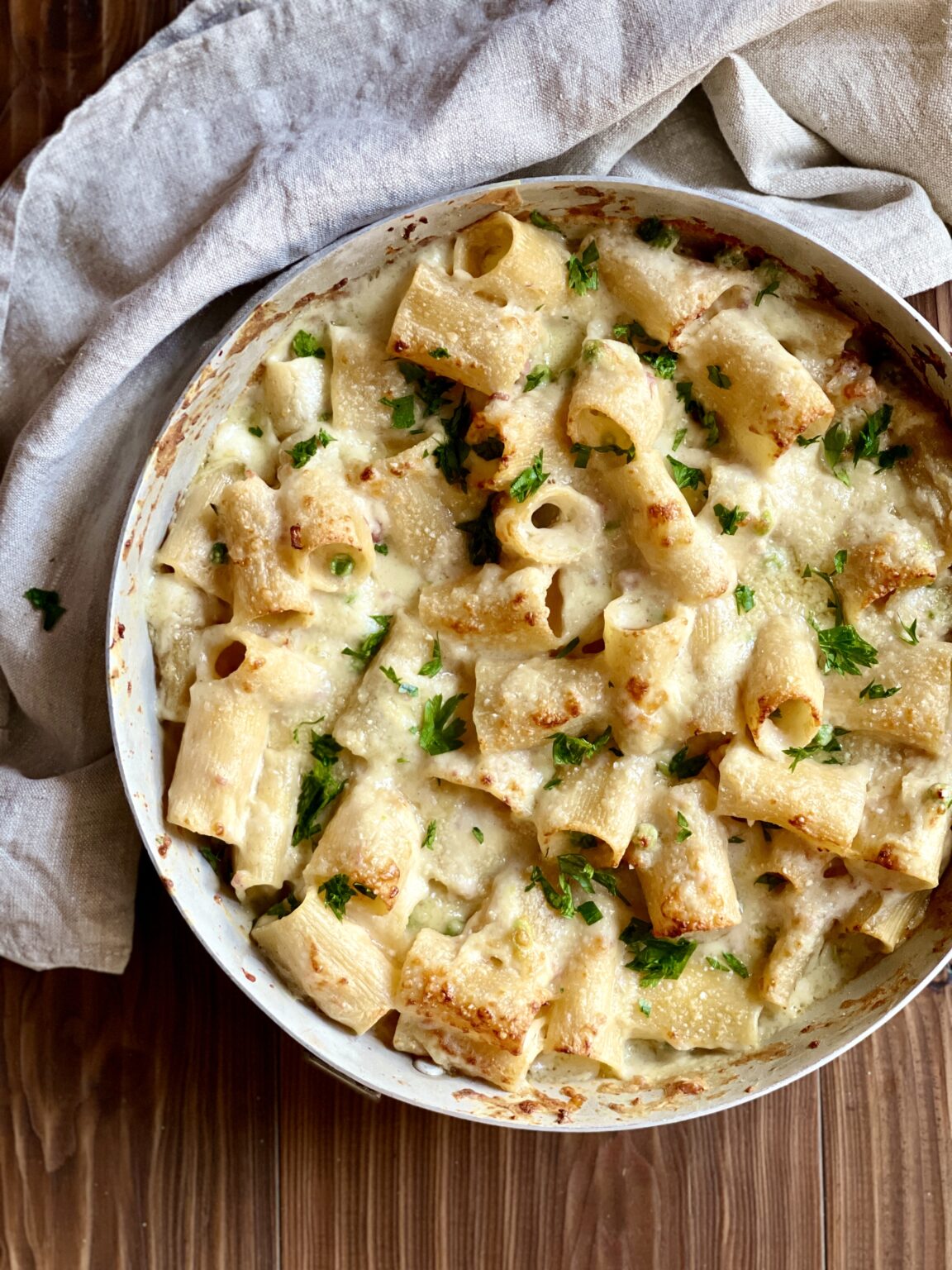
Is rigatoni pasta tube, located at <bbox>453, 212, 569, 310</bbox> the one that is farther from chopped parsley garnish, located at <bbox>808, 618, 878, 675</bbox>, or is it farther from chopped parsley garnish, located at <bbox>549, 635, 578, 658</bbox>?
chopped parsley garnish, located at <bbox>808, 618, 878, 675</bbox>

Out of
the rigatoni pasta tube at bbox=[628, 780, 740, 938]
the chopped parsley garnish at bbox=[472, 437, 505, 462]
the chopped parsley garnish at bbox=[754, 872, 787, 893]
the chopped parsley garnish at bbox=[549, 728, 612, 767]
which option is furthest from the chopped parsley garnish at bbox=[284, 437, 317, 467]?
the chopped parsley garnish at bbox=[754, 872, 787, 893]

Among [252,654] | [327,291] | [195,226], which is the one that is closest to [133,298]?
[195,226]

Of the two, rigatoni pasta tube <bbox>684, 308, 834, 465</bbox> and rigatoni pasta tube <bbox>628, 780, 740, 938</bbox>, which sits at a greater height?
rigatoni pasta tube <bbox>684, 308, 834, 465</bbox>

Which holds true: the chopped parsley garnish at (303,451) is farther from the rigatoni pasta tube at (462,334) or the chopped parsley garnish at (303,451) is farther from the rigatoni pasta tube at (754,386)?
the rigatoni pasta tube at (754,386)

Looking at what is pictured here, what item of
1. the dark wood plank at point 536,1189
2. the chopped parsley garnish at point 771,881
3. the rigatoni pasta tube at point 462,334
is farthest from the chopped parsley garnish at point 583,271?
the dark wood plank at point 536,1189

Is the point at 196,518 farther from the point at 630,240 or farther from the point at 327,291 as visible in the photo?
the point at 630,240

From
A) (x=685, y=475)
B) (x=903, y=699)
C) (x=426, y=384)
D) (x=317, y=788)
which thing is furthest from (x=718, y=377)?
(x=317, y=788)

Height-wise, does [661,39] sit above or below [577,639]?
above
